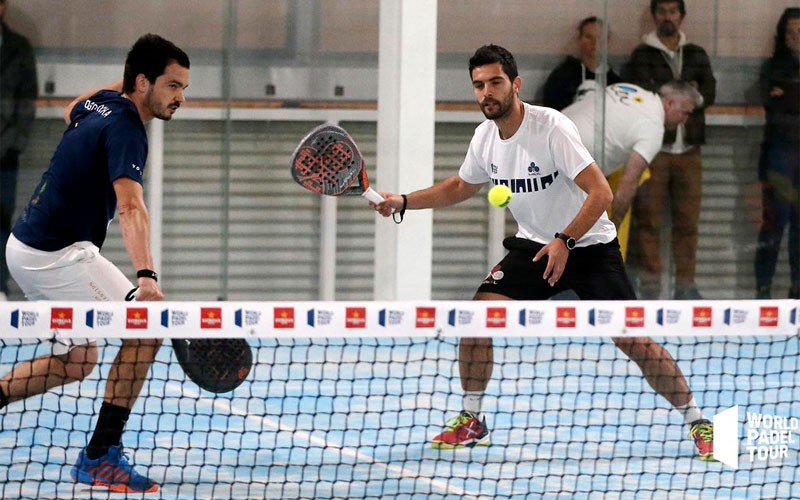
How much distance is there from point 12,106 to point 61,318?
541 cm

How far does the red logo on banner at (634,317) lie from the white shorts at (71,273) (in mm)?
1721

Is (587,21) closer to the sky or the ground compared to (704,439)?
closer to the sky

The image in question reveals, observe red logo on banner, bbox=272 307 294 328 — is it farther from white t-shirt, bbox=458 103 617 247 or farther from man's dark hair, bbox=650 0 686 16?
man's dark hair, bbox=650 0 686 16

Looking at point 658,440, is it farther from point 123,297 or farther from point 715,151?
point 715,151

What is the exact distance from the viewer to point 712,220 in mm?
10008

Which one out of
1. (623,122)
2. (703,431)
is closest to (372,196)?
(703,431)

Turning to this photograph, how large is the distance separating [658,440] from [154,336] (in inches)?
95.5

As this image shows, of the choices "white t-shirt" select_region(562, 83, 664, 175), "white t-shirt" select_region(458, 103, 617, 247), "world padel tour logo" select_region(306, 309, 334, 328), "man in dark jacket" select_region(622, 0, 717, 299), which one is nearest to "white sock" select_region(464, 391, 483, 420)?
"white t-shirt" select_region(458, 103, 617, 247)

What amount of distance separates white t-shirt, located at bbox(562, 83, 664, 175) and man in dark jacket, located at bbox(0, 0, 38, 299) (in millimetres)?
3725

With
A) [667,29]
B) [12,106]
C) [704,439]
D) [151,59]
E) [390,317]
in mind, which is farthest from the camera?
[667,29]

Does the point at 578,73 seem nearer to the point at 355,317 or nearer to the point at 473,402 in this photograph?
the point at 473,402

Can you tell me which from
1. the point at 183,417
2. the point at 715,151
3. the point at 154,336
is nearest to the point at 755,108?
the point at 715,151

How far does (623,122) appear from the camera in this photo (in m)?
9.51

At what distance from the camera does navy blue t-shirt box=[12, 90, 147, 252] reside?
15.1 ft
